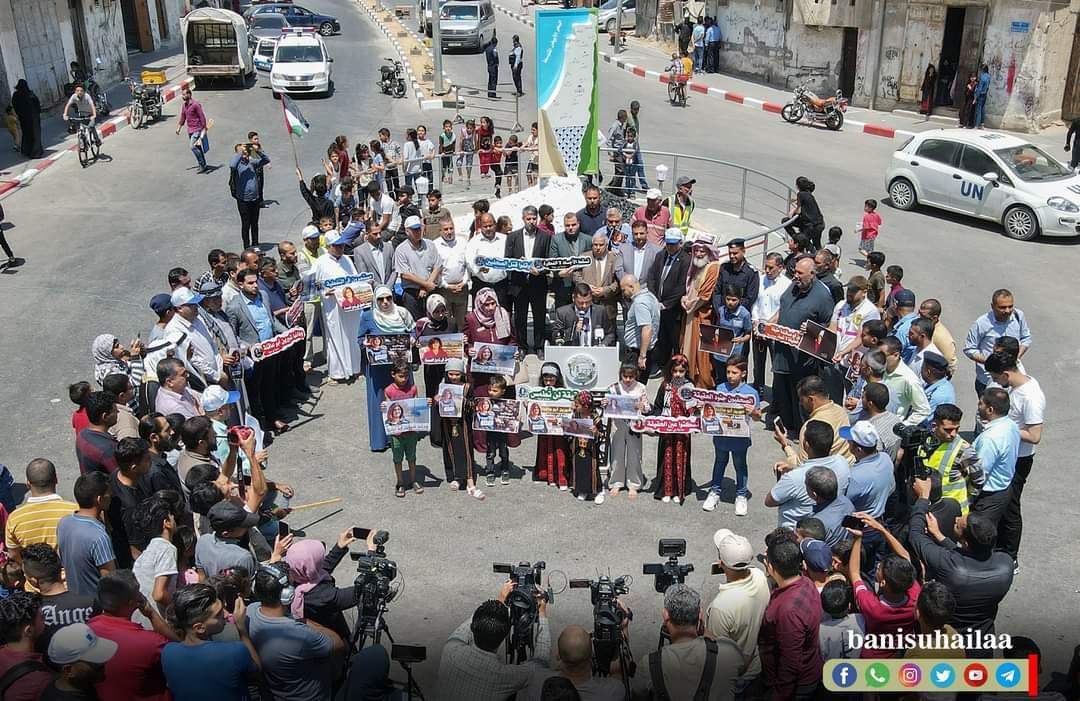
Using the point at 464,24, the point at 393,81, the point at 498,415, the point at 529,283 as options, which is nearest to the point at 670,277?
the point at 529,283

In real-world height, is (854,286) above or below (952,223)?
above

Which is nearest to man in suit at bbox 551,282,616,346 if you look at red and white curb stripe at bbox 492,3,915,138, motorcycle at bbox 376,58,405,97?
red and white curb stripe at bbox 492,3,915,138

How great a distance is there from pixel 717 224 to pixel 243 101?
18.1 metres

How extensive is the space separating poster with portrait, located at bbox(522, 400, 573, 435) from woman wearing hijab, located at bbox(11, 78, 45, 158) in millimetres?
18774

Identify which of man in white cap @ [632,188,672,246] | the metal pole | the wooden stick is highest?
the metal pole

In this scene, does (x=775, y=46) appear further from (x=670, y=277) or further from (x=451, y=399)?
(x=451, y=399)

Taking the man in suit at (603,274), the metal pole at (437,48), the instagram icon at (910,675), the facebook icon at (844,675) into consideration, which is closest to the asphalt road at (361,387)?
the metal pole at (437,48)

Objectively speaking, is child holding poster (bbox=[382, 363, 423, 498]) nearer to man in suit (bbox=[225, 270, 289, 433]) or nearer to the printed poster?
man in suit (bbox=[225, 270, 289, 433])

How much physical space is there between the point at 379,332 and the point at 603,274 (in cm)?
298

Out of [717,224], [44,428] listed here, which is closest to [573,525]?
[44,428]

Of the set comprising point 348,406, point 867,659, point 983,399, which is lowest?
point 348,406

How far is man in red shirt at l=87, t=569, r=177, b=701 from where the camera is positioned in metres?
Answer: 5.54

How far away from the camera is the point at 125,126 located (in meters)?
27.8

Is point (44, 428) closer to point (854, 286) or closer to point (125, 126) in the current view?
point (854, 286)
